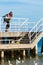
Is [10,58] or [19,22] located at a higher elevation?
[19,22]

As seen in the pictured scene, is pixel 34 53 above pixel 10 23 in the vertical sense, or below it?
below

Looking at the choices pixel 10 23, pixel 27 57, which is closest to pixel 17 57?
pixel 27 57

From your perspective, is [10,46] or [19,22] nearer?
[10,46]

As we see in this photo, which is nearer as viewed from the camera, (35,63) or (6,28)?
(35,63)

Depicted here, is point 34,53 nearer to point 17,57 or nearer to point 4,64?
point 17,57

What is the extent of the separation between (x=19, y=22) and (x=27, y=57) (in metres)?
3.39

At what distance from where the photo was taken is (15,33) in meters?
34.8

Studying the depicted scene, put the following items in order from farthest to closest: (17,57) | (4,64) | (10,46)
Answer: (17,57) < (10,46) < (4,64)

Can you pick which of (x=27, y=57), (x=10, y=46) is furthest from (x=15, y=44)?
(x=27, y=57)

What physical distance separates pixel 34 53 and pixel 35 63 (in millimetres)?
5633

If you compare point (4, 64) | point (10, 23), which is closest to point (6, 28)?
point (10, 23)

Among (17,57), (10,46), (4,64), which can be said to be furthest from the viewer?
(17,57)

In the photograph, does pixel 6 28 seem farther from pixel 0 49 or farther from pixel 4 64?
pixel 4 64

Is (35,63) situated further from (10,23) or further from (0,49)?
(10,23)
